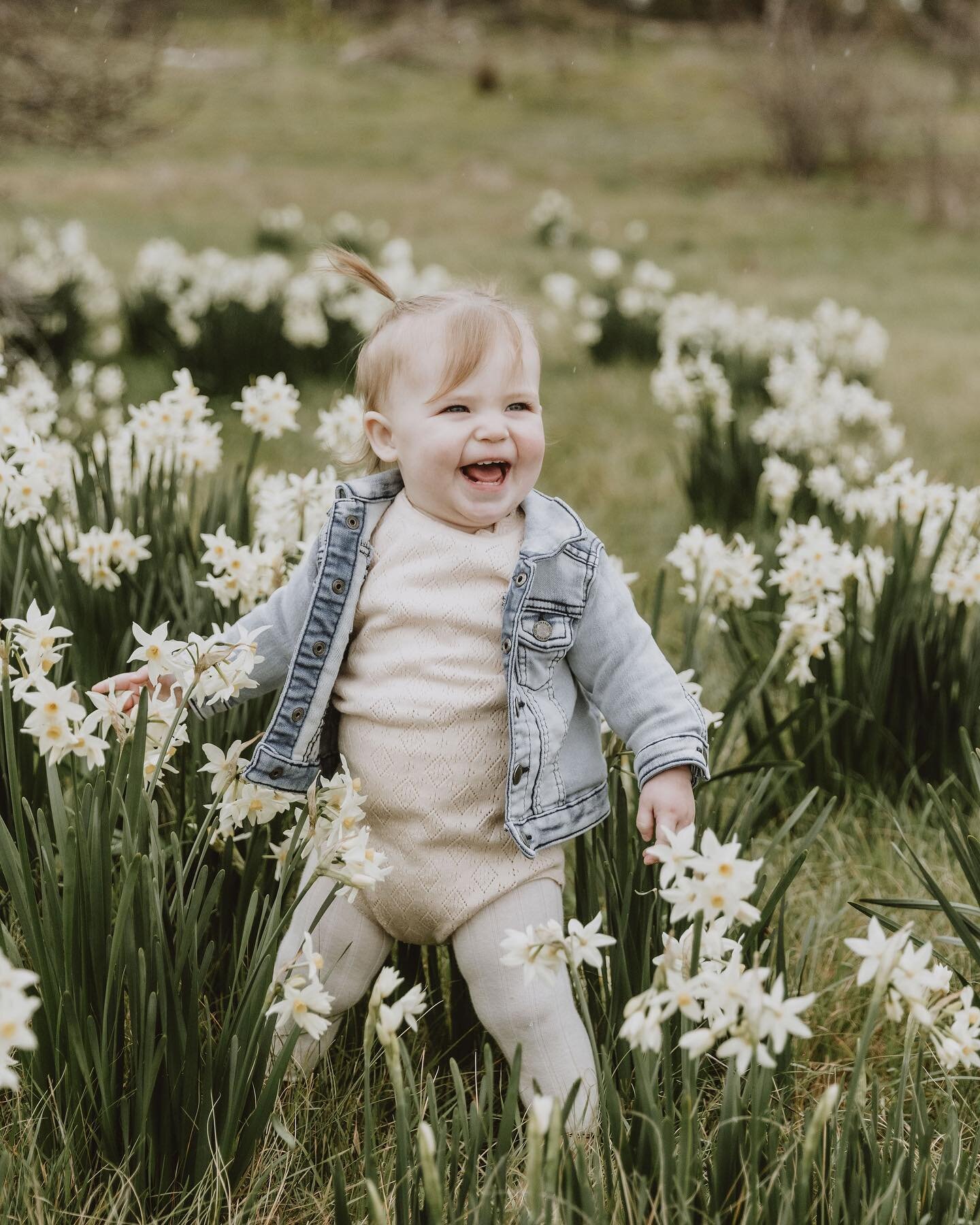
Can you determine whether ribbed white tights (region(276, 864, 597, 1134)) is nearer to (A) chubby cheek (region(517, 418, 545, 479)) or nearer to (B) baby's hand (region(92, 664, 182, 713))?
(B) baby's hand (region(92, 664, 182, 713))

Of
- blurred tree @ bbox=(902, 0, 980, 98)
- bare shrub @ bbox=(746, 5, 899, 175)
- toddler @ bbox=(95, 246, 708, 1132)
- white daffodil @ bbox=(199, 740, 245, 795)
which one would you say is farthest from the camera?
blurred tree @ bbox=(902, 0, 980, 98)

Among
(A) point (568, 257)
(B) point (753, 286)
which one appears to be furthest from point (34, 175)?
(B) point (753, 286)

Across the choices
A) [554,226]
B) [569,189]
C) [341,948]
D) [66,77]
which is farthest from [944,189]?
[341,948]

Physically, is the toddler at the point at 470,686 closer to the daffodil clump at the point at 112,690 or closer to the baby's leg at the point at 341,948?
the baby's leg at the point at 341,948

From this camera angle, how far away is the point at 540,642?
1.97 m

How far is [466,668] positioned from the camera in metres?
2.00

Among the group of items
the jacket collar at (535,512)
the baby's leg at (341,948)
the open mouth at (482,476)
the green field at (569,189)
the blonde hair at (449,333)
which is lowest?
→ the green field at (569,189)

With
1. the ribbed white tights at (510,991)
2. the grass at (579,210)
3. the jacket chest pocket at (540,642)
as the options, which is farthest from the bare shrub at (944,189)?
the ribbed white tights at (510,991)

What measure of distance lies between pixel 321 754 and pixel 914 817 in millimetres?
1587

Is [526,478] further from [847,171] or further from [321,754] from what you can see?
[847,171]

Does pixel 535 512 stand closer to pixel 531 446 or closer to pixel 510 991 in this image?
pixel 531 446

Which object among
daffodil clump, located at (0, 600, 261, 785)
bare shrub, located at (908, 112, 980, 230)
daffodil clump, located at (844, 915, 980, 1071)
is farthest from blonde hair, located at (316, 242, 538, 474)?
bare shrub, located at (908, 112, 980, 230)

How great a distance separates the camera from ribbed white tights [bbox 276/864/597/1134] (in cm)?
193

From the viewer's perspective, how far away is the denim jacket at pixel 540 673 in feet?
6.33
